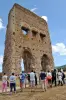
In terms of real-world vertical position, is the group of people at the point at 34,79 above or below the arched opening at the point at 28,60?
below

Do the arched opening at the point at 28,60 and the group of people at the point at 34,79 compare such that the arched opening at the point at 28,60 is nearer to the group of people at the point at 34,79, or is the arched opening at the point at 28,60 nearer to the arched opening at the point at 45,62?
the arched opening at the point at 45,62

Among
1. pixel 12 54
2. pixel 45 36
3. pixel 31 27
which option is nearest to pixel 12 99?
pixel 12 54

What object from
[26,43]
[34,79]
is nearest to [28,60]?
[26,43]

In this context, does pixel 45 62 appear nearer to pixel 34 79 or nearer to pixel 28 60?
pixel 28 60

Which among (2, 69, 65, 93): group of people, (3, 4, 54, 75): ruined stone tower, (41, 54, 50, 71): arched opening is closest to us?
(2, 69, 65, 93): group of people

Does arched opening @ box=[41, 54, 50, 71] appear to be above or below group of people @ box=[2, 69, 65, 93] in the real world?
above

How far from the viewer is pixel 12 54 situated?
74.4 ft

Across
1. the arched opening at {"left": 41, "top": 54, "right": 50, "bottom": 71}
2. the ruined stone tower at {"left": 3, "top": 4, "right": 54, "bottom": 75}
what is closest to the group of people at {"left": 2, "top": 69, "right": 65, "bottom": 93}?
the ruined stone tower at {"left": 3, "top": 4, "right": 54, "bottom": 75}

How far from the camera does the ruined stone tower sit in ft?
75.8

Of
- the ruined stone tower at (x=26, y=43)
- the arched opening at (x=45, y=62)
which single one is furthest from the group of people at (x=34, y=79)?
the arched opening at (x=45, y=62)

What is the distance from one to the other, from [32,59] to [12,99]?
1340cm

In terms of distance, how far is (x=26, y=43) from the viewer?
2506cm

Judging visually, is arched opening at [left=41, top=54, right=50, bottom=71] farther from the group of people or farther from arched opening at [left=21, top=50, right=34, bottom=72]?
the group of people

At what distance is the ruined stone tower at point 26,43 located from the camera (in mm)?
23094
